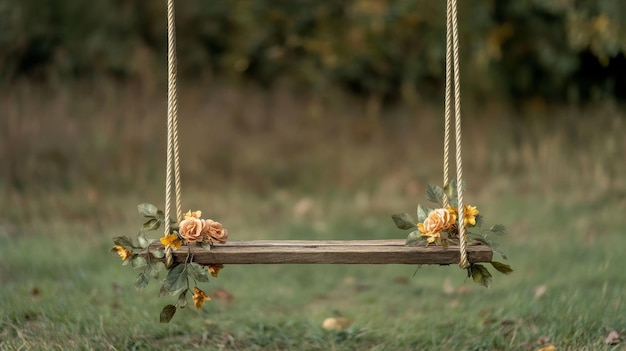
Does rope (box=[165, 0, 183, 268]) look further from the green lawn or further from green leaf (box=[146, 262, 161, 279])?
the green lawn

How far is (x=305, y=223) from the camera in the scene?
26.3 ft

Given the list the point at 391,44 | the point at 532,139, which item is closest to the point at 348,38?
the point at 391,44

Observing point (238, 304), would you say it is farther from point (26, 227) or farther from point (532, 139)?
point (532, 139)

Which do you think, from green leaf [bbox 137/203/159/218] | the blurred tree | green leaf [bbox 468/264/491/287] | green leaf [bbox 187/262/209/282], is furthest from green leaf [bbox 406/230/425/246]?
the blurred tree

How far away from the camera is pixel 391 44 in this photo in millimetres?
10414

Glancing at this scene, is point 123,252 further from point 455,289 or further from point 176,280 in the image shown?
point 455,289

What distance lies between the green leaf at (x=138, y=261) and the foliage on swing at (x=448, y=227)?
1.07 metres

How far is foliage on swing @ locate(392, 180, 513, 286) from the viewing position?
3584 millimetres

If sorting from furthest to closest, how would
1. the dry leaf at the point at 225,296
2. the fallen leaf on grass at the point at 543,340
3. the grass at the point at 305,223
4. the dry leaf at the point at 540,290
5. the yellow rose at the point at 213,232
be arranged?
the dry leaf at the point at 225,296, the dry leaf at the point at 540,290, the grass at the point at 305,223, the fallen leaf on grass at the point at 543,340, the yellow rose at the point at 213,232

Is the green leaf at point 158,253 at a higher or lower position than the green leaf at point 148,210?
lower

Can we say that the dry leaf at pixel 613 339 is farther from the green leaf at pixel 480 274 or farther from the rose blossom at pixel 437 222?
the rose blossom at pixel 437 222

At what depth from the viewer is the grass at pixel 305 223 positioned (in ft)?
14.0

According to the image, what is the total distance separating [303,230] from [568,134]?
3607 mm

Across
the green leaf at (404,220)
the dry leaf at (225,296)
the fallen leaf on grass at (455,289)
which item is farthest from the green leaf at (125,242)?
the fallen leaf on grass at (455,289)
